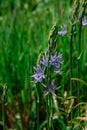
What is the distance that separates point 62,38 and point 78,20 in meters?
1.45

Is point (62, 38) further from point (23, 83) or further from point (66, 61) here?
point (23, 83)

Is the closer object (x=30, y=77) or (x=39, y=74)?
(x=39, y=74)

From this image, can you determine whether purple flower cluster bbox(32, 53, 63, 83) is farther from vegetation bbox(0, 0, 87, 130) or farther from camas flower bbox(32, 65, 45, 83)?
vegetation bbox(0, 0, 87, 130)

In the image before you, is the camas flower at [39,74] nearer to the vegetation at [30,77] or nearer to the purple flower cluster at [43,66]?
the purple flower cluster at [43,66]

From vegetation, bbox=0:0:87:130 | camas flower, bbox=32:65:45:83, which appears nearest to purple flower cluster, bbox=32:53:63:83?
camas flower, bbox=32:65:45:83

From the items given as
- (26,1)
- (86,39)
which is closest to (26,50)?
(86,39)

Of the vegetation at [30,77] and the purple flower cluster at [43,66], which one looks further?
the vegetation at [30,77]

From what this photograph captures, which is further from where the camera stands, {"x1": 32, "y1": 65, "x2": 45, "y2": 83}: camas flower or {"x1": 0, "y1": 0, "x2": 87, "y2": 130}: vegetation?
{"x1": 0, "y1": 0, "x2": 87, "y2": 130}: vegetation

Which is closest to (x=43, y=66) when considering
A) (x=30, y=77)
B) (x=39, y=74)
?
(x=39, y=74)

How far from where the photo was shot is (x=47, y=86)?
6.51 ft

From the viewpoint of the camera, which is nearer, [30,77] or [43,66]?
[43,66]

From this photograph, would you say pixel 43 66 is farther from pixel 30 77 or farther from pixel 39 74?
pixel 30 77

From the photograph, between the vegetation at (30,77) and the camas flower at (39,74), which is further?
the vegetation at (30,77)

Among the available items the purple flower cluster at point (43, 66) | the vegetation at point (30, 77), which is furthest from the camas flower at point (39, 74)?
the vegetation at point (30, 77)
